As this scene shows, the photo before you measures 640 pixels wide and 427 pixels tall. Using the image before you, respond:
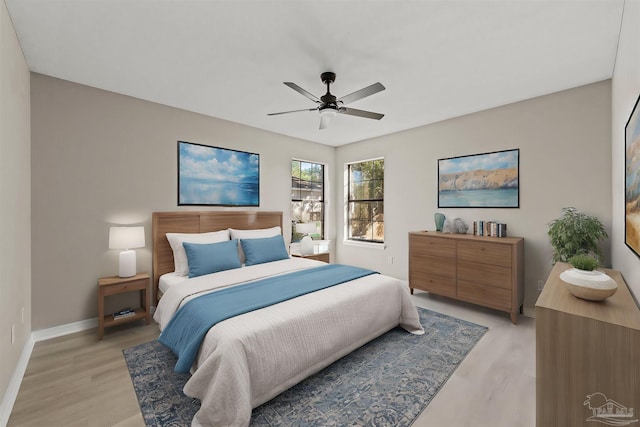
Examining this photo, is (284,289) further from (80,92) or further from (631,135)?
(80,92)

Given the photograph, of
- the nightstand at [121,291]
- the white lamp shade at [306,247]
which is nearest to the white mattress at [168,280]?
the nightstand at [121,291]

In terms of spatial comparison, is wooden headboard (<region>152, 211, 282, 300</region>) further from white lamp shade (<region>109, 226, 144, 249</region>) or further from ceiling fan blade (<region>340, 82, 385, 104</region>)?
ceiling fan blade (<region>340, 82, 385, 104</region>)

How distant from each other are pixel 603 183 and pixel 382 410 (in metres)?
3.20

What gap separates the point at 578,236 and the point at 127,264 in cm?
468

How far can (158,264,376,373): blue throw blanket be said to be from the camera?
6.14ft

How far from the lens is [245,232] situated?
3.82 meters

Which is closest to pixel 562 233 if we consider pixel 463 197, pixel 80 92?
pixel 463 197

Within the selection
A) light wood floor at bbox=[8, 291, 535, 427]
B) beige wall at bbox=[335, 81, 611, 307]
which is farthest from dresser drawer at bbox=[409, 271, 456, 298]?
light wood floor at bbox=[8, 291, 535, 427]

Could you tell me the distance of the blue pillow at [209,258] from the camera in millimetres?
3039

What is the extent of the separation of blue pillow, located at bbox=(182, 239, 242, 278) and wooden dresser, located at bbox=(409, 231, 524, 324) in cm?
254

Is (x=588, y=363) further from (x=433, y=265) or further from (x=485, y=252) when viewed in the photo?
(x=433, y=265)

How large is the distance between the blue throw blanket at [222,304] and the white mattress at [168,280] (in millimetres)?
802

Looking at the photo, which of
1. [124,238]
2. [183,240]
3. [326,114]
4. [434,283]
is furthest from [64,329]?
[434,283]

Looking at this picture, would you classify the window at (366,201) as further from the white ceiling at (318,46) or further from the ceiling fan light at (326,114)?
the ceiling fan light at (326,114)
